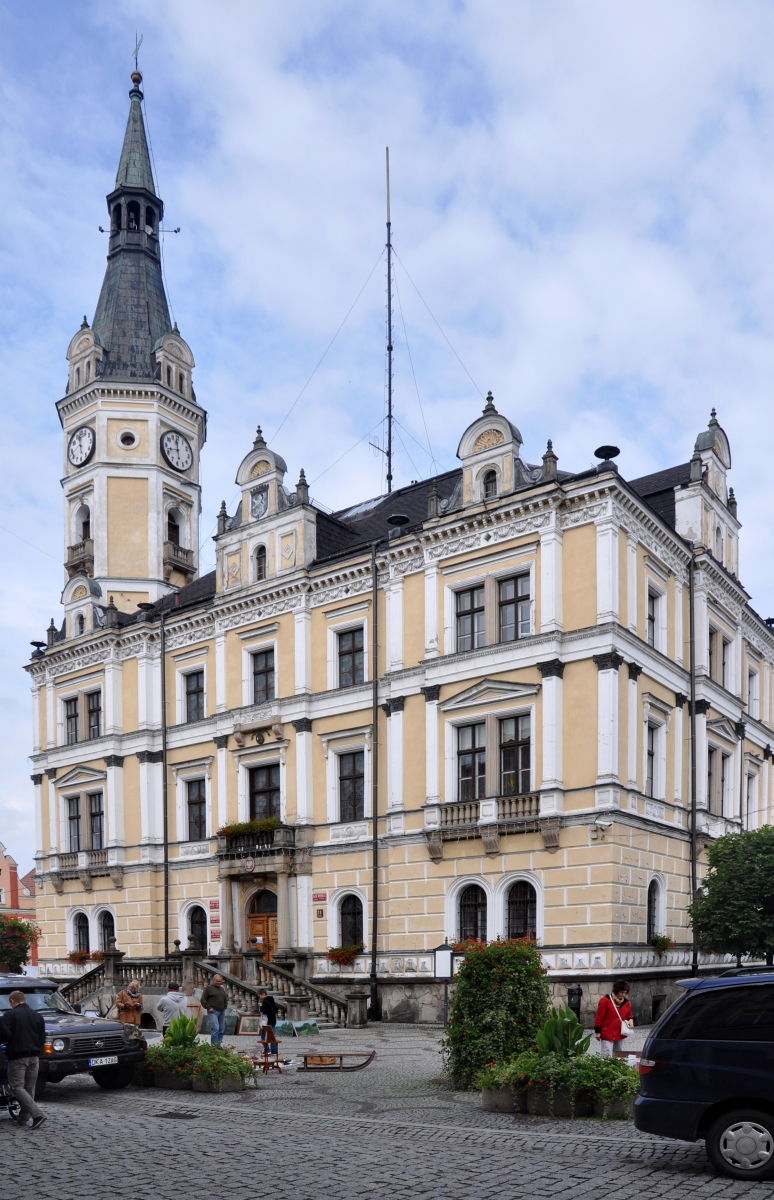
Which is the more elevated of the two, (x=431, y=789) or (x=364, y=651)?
(x=364, y=651)

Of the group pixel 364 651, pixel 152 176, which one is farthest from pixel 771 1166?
pixel 152 176

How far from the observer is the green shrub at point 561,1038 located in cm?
1507

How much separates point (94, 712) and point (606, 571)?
22300mm

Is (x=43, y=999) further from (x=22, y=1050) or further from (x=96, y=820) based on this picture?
(x=96, y=820)

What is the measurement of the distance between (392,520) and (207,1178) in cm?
→ 2482

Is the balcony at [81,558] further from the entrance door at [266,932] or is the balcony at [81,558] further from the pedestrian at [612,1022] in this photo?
the pedestrian at [612,1022]

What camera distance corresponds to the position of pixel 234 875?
36.2 metres

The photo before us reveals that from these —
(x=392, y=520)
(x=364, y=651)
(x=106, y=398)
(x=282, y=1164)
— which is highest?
(x=106, y=398)

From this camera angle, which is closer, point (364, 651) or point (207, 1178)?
point (207, 1178)

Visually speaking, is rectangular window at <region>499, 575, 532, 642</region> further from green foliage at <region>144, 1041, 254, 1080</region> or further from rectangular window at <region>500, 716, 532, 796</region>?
green foliage at <region>144, 1041, 254, 1080</region>

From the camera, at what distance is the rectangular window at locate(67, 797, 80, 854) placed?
4359 centimetres

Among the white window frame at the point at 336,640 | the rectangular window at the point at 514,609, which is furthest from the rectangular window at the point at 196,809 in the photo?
the rectangular window at the point at 514,609

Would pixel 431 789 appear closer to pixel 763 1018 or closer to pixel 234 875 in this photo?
pixel 234 875

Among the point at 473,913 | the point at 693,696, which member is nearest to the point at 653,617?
the point at 693,696
